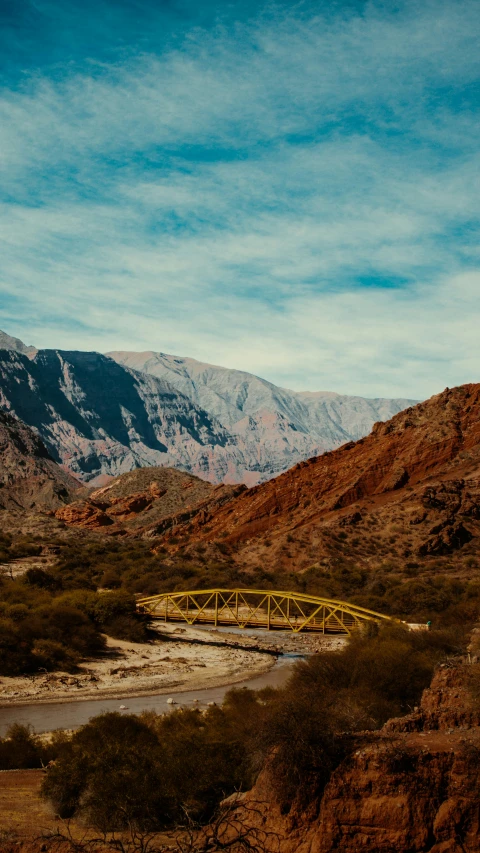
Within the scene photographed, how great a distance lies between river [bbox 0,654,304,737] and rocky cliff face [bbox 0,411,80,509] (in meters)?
101

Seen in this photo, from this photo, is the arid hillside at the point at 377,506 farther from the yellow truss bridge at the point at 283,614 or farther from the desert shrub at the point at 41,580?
the desert shrub at the point at 41,580

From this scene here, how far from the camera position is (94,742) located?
62.6 feet

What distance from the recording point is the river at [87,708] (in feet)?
94.9

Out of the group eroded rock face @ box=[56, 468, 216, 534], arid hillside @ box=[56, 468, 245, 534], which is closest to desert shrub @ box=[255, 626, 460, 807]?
arid hillside @ box=[56, 468, 245, 534]

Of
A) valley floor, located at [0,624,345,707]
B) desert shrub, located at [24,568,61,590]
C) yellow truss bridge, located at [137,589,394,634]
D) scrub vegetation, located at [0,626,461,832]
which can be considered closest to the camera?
scrub vegetation, located at [0,626,461,832]

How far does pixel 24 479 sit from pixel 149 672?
4315 inches

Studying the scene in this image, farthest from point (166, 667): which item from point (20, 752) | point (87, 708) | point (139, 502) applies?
point (139, 502)

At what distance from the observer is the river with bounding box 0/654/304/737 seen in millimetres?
28938

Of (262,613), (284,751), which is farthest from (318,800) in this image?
(262,613)

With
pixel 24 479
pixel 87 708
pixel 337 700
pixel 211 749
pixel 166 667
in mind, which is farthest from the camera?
pixel 24 479

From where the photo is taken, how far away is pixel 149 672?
42.2 meters

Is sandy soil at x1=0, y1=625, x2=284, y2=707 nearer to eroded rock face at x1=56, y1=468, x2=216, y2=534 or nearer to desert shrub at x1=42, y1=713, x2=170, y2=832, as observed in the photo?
desert shrub at x1=42, y1=713, x2=170, y2=832

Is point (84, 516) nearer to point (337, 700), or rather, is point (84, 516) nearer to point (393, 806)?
point (337, 700)

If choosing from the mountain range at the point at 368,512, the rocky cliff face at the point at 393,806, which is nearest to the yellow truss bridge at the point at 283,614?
the mountain range at the point at 368,512
